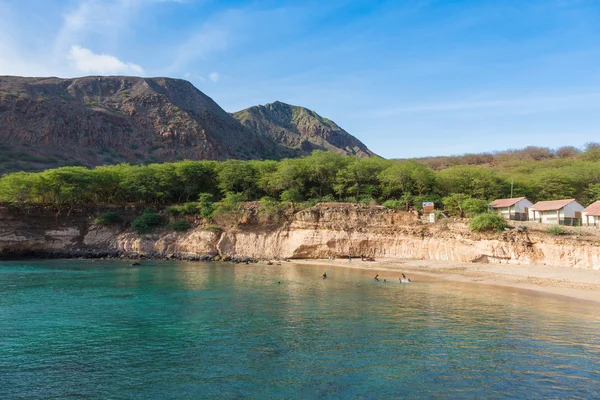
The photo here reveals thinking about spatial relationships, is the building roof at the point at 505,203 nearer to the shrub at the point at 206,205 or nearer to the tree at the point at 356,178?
the tree at the point at 356,178

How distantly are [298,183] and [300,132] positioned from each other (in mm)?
131391

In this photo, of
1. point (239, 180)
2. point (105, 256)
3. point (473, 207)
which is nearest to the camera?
point (473, 207)

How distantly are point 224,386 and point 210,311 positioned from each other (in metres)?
10.6

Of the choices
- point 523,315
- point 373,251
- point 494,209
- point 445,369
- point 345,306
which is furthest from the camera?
point 494,209

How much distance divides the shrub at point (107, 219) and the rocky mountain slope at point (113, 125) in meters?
43.5

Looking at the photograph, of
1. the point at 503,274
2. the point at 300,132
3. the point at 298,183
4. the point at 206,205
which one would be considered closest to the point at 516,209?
the point at 503,274

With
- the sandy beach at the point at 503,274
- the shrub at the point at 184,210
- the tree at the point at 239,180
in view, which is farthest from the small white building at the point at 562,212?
the shrub at the point at 184,210

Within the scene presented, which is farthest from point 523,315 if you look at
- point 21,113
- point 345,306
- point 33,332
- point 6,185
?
point 21,113

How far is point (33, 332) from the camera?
1777 centimetres

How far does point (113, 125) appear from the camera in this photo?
115625mm

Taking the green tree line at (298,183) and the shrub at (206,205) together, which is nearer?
the green tree line at (298,183)

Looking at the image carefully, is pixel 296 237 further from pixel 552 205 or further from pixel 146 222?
pixel 552 205

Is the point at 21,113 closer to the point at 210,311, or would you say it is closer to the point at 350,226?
the point at 350,226

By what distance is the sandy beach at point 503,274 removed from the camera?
2869 centimetres
